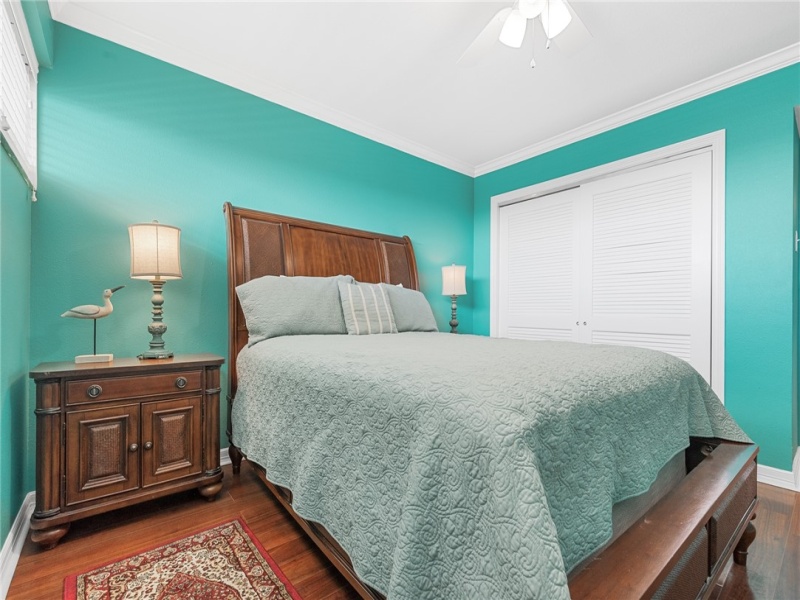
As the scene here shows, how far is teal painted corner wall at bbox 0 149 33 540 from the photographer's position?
4.58 feet

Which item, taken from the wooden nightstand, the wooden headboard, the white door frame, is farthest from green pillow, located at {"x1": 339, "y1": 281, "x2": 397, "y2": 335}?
the white door frame

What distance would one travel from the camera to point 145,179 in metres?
2.22

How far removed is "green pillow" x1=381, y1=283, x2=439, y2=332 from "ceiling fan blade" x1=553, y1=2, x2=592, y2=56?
1.76 m

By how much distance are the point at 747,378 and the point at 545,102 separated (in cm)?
243

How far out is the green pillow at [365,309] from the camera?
2.38m

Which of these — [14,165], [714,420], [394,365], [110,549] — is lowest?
[110,549]

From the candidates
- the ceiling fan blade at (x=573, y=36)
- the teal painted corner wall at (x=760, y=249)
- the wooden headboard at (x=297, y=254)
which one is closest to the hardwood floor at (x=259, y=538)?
the teal painted corner wall at (x=760, y=249)

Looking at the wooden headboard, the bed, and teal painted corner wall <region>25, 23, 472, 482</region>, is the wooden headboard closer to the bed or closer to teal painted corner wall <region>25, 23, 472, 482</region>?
teal painted corner wall <region>25, 23, 472, 482</region>

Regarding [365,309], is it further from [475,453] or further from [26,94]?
[26,94]

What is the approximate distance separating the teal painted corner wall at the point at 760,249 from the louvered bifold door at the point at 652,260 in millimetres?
153

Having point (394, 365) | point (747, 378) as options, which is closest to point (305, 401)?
point (394, 365)

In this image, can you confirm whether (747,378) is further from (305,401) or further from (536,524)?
(305,401)

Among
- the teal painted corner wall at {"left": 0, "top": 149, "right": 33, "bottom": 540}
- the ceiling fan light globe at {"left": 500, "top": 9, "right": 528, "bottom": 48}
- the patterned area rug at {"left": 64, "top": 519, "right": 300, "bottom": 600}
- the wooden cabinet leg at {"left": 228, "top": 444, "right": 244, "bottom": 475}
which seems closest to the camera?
the patterned area rug at {"left": 64, "top": 519, "right": 300, "bottom": 600}

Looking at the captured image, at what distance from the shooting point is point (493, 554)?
72cm
